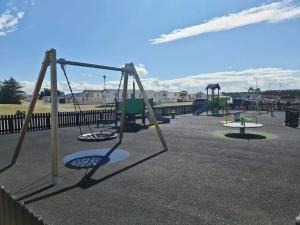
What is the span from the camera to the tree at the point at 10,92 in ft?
A: 207

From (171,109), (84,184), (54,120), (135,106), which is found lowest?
(84,184)

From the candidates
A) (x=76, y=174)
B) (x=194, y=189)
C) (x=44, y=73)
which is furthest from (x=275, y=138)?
(x=44, y=73)

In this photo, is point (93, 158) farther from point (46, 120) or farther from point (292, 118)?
point (292, 118)

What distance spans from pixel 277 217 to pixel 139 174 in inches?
132

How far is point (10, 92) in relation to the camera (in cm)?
6338

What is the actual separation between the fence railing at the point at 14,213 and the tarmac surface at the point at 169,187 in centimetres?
127

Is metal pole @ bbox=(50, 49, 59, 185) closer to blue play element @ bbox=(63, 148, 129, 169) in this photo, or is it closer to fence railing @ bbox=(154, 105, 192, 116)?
blue play element @ bbox=(63, 148, 129, 169)

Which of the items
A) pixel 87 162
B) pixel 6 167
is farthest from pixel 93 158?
pixel 6 167

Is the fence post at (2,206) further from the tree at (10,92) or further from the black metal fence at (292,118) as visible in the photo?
the tree at (10,92)

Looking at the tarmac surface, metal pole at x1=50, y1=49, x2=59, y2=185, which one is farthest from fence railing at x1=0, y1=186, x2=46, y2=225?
metal pole at x1=50, y1=49, x2=59, y2=185

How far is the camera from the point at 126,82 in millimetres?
11031

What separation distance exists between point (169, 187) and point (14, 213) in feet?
11.4

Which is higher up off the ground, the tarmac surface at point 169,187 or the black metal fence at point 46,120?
the black metal fence at point 46,120

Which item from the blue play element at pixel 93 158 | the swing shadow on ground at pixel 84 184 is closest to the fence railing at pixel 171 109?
the blue play element at pixel 93 158
